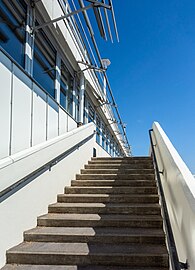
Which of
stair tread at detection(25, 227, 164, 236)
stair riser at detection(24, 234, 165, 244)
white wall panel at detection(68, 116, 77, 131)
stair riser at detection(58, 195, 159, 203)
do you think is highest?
white wall panel at detection(68, 116, 77, 131)

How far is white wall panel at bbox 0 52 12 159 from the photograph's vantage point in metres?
3.08

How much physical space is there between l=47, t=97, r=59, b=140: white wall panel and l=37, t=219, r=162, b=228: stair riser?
4.62ft

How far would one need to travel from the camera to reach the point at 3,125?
3102mm

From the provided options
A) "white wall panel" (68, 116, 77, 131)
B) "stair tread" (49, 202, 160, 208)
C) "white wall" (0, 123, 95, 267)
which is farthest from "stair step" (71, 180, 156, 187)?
"white wall panel" (68, 116, 77, 131)

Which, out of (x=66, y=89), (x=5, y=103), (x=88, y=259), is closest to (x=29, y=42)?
(x=5, y=103)

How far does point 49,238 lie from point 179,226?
1.97m

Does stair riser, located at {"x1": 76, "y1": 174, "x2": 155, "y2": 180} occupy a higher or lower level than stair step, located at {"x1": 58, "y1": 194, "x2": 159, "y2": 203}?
higher

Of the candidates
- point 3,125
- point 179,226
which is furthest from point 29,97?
point 179,226

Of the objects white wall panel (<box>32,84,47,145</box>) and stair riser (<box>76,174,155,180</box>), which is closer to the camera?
white wall panel (<box>32,84,47,145</box>)

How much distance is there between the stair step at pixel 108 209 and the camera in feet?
13.6

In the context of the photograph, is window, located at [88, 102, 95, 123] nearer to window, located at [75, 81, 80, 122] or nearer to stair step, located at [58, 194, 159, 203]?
window, located at [75, 81, 80, 122]

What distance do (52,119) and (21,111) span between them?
1358mm

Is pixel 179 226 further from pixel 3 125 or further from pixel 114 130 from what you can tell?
pixel 114 130

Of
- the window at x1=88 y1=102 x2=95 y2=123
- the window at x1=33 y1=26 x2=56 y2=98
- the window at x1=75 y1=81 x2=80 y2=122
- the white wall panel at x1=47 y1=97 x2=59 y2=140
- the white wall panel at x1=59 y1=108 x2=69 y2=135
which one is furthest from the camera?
the window at x1=88 y1=102 x2=95 y2=123
